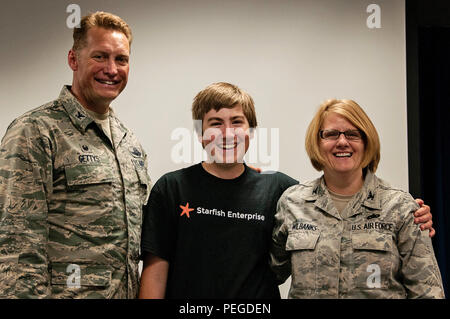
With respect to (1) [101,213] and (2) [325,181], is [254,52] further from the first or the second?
(1) [101,213]

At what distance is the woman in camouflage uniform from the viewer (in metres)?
1.66

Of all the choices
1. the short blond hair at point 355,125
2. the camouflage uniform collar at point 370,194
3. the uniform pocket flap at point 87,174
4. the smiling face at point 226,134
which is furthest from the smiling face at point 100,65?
the camouflage uniform collar at point 370,194

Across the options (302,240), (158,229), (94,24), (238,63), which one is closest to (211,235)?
(158,229)

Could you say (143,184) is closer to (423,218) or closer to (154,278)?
(154,278)

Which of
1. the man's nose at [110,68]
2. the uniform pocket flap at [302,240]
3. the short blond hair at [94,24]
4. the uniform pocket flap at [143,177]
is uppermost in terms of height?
the short blond hair at [94,24]

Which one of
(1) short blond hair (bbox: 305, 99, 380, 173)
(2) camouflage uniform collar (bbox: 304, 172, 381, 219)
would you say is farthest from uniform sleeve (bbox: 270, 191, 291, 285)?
(1) short blond hair (bbox: 305, 99, 380, 173)

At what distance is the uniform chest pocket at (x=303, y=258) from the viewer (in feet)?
5.66

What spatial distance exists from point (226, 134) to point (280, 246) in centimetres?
52

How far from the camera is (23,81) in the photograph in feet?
8.96

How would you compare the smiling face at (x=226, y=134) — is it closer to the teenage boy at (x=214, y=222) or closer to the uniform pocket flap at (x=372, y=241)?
the teenage boy at (x=214, y=222)

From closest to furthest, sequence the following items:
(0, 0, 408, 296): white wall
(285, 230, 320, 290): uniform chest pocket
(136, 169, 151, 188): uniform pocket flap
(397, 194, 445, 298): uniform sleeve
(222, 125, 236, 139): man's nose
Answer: (397, 194, 445, 298): uniform sleeve
(285, 230, 320, 290): uniform chest pocket
(222, 125, 236, 139): man's nose
(136, 169, 151, 188): uniform pocket flap
(0, 0, 408, 296): white wall

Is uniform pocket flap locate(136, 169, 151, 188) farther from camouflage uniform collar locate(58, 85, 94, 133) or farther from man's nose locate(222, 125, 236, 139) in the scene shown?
man's nose locate(222, 125, 236, 139)

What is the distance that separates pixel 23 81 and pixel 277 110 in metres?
1.57

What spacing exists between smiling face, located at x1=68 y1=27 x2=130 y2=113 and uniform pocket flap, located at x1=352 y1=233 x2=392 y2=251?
3.87ft
